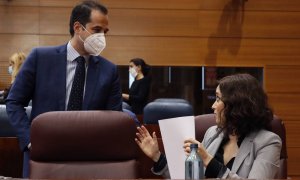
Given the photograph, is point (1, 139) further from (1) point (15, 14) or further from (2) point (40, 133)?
(1) point (15, 14)

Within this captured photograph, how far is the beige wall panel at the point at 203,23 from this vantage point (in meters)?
7.65

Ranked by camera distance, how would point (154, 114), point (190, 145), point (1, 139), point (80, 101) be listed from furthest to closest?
1. point (154, 114)
2. point (1, 139)
3. point (80, 101)
4. point (190, 145)

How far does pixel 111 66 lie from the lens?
3123 mm

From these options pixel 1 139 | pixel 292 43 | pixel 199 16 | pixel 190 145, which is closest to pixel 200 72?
pixel 199 16

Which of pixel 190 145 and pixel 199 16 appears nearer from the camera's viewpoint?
pixel 190 145

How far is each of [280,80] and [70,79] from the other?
5.30 m

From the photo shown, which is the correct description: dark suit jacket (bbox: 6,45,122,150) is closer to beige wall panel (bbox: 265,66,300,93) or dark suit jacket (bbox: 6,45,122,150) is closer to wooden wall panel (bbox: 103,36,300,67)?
wooden wall panel (bbox: 103,36,300,67)

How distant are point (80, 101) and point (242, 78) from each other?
93 cm

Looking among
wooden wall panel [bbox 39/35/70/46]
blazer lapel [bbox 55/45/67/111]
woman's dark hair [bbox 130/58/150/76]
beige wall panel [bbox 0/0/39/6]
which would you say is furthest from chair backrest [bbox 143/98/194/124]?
beige wall panel [bbox 0/0/39/6]

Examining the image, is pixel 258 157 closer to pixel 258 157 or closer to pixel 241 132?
pixel 258 157

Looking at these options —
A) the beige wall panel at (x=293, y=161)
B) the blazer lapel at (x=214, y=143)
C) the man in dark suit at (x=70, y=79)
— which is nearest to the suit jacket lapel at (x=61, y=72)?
the man in dark suit at (x=70, y=79)

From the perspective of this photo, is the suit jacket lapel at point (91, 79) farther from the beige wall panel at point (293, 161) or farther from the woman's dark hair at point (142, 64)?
the beige wall panel at point (293, 161)

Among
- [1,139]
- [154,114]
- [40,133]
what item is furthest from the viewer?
[154,114]

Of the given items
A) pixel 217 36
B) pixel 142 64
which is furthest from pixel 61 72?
pixel 217 36
